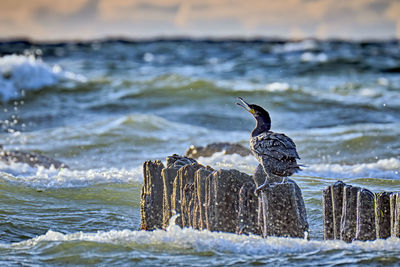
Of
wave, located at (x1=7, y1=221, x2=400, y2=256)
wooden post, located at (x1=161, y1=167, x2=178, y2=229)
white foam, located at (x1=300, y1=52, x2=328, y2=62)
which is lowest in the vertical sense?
wave, located at (x1=7, y1=221, x2=400, y2=256)

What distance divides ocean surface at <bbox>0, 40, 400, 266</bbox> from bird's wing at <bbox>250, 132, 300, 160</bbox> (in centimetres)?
72

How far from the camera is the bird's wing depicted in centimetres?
527

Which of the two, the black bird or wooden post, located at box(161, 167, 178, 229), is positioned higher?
the black bird

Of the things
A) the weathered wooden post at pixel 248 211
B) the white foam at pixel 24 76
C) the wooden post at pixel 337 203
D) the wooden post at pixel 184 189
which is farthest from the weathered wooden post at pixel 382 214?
the white foam at pixel 24 76

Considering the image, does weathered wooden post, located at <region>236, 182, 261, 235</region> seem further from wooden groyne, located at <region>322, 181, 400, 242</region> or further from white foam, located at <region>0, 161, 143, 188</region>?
white foam, located at <region>0, 161, 143, 188</region>

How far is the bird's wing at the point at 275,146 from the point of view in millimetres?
5270

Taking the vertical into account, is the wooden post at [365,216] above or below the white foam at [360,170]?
below

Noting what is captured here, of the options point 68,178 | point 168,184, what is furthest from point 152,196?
point 68,178

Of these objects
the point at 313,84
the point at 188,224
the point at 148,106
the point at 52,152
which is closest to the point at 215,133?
the point at 52,152

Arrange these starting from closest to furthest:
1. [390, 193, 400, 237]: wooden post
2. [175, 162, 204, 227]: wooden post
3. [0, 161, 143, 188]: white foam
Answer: [390, 193, 400, 237]: wooden post < [175, 162, 204, 227]: wooden post < [0, 161, 143, 188]: white foam

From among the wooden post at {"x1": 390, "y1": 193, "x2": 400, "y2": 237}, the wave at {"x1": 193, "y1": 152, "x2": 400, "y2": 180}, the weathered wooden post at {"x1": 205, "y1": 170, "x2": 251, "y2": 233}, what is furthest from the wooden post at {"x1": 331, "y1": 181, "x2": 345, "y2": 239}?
the wave at {"x1": 193, "y1": 152, "x2": 400, "y2": 180}

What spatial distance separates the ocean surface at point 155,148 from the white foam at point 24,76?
8 cm

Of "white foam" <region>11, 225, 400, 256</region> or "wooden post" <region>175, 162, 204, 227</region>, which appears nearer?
"white foam" <region>11, 225, 400, 256</region>

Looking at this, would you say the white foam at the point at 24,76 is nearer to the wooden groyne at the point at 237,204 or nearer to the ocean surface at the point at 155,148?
the ocean surface at the point at 155,148
